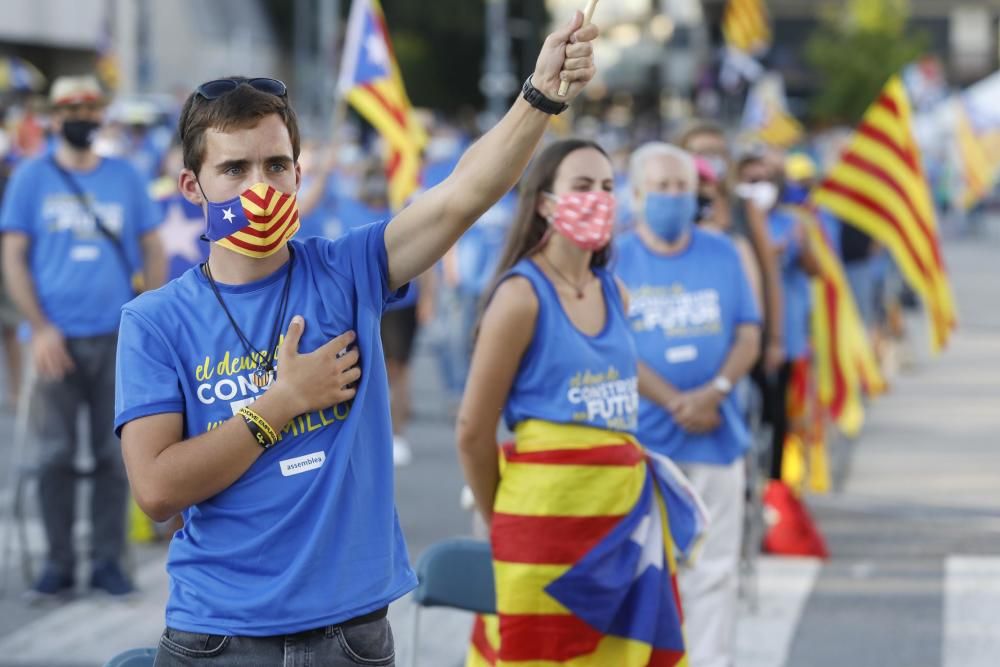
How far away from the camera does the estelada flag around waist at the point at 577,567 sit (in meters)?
4.68

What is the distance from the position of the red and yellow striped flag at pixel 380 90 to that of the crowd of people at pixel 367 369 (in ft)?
13.0

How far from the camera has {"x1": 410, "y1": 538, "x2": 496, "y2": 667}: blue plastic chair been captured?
4820 millimetres

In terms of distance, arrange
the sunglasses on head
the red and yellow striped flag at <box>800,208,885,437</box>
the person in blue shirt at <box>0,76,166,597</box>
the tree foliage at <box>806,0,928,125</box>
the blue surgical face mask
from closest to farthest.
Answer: the sunglasses on head, the blue surgical face mask, the person in blue shirt at <box>0,76,166,597</box>, the red and yellow striped flag at <box>800,208,885,437</box>, the tree foliage at <box>806,0,928,125</box>

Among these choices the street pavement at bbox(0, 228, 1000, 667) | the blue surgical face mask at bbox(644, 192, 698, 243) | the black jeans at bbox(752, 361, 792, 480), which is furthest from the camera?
the black jeans at bbox(752, 361, 792, 480)

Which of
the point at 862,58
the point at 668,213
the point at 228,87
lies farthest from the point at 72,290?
the point at 862,58

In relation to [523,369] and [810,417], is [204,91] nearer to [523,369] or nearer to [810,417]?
[523,369]

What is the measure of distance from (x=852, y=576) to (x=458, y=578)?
4069 millimetres

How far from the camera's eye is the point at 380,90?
520 inches

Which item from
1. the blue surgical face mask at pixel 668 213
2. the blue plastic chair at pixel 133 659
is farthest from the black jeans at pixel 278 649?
the blue surgical face mask at pixel 668 213

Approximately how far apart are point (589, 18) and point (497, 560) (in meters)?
1.93

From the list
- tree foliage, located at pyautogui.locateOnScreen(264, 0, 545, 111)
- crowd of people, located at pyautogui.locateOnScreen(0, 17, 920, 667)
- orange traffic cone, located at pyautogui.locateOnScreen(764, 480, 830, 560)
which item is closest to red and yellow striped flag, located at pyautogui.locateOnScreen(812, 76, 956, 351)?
crowd of people, located at pyautogui.locateOnScreen(0, 17, 920, 667)

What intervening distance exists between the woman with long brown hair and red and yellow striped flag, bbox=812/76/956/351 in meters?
6.71

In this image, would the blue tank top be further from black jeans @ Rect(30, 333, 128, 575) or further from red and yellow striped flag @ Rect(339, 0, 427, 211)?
red and yellow striped flag @ Rect(339, 0, 427, 211)

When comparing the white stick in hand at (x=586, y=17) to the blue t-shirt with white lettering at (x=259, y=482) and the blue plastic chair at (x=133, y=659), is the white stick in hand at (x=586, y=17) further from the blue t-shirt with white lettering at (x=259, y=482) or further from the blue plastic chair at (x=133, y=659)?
the blue plastic chair at (x=133, y=659)
